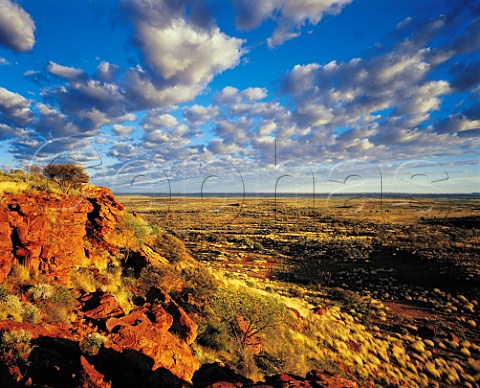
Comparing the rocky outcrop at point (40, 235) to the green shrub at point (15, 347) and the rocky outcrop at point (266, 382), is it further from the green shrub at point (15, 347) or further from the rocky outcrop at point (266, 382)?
the rocky outcrop at point (266, 382)

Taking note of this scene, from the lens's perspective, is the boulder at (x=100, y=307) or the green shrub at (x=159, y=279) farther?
the green shrub at (x=159, y=279)

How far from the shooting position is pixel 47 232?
987 cm

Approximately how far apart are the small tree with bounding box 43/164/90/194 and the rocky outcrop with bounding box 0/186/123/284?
3.32m

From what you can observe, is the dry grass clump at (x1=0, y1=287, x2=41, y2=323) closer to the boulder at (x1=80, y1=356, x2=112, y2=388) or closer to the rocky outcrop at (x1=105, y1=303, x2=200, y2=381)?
the rocky outcrop at (x1=105, y1=303, x2=200, y2=381)

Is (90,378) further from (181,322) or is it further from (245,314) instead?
(245,314)

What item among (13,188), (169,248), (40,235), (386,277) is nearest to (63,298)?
(40,235)

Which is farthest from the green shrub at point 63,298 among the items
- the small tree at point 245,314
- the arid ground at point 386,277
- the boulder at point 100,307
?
the arid ground at point 386,277

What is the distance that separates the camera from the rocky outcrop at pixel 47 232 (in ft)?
28.8

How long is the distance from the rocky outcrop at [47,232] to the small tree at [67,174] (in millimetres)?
3319

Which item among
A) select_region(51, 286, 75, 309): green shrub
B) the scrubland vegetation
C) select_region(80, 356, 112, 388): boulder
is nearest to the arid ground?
the scrubland vegetation

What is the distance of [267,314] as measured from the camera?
41.6 feet

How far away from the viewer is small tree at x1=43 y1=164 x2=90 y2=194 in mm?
15380

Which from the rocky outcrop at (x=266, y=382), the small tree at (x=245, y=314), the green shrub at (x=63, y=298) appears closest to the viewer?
the rocky outcrop at (x=266, y=382)

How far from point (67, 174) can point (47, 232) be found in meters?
7.18
